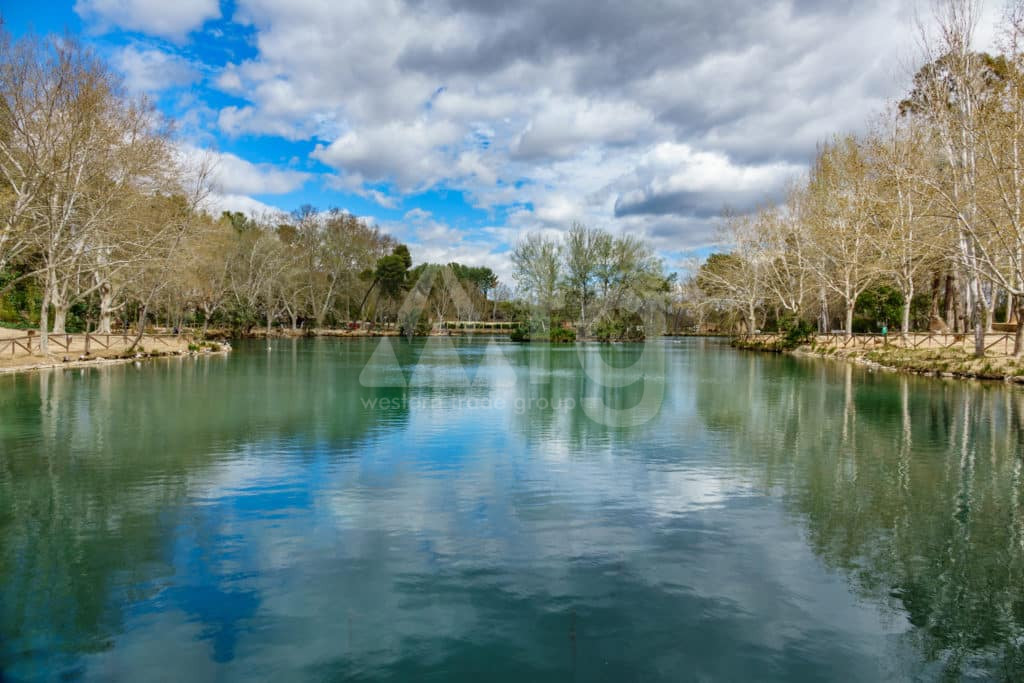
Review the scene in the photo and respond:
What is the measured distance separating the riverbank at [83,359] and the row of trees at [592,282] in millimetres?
33731

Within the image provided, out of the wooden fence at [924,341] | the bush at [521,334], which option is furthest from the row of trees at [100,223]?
the wooden fence at [924,341]

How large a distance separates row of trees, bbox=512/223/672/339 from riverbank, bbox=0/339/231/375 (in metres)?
33.7

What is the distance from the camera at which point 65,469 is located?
9.62 meters

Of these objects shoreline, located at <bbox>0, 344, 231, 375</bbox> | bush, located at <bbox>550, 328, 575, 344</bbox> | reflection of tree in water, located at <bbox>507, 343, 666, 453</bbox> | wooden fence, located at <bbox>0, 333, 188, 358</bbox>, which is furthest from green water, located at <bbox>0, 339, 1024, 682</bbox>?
bush, located at <bbox>550, 328, 575, 344</bbox>

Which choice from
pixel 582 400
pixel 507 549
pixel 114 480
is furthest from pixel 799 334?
pixel 114 480

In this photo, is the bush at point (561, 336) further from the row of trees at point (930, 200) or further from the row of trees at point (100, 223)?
the row of trees at point (100, 223)

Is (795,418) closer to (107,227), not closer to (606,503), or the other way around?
(606,503)

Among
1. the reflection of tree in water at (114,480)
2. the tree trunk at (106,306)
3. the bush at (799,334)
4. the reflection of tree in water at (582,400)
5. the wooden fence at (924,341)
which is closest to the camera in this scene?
the reflection of tree in water at (114,480)

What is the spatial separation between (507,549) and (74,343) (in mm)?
35709

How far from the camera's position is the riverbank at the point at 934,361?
2405cm

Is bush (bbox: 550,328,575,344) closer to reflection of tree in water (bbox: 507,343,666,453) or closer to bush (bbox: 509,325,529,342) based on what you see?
bush (bbox: 509,325,529,342)

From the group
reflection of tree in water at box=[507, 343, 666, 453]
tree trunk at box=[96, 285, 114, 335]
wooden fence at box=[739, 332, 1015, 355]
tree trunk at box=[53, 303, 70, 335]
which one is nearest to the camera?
reflection of tree in water at box=[507, 343, 666, 453]

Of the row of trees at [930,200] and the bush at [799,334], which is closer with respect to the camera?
the row of trees at [930,200]

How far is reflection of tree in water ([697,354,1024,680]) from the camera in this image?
5184 millimetres
